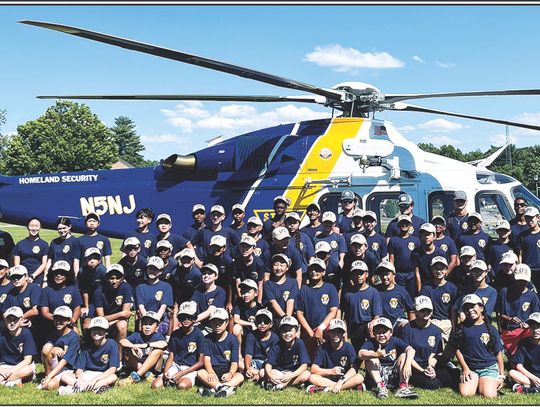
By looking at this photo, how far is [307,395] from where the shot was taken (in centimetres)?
561

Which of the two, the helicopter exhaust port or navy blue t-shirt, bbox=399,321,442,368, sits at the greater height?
the helicopter exhaust port

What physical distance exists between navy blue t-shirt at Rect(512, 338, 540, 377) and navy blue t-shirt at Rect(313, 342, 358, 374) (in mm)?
1787

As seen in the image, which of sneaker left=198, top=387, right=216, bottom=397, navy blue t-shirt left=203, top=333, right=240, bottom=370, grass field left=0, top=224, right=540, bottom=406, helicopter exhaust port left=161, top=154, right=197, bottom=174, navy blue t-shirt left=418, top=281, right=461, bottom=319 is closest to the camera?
grass field left=0, top=224, right=540, bottom=406

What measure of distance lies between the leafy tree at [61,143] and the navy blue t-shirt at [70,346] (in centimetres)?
4609

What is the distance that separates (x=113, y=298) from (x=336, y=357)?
279 cm

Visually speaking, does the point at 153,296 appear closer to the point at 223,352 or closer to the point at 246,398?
the point at 223,352

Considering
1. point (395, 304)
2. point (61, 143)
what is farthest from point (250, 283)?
point (61, 143)

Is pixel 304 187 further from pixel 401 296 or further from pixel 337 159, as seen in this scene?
pixel 401 296

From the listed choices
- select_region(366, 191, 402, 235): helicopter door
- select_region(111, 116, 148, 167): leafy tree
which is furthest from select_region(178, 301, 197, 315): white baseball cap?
select_region(111, 116, 148, 167): leafy tree

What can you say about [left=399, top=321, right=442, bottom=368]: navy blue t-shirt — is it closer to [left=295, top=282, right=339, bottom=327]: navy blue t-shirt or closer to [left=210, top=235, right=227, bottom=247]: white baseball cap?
[left=295, top=282, right=339, bottom=327]: navy blue t-shirt

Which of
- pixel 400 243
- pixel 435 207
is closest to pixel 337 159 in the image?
pixel 435 207

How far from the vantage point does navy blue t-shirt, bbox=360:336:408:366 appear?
5832 mm

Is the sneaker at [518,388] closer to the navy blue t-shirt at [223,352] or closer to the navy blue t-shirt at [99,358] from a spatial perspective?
the navy blue t-shirt at [223,352]

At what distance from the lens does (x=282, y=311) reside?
6336 millimetres
